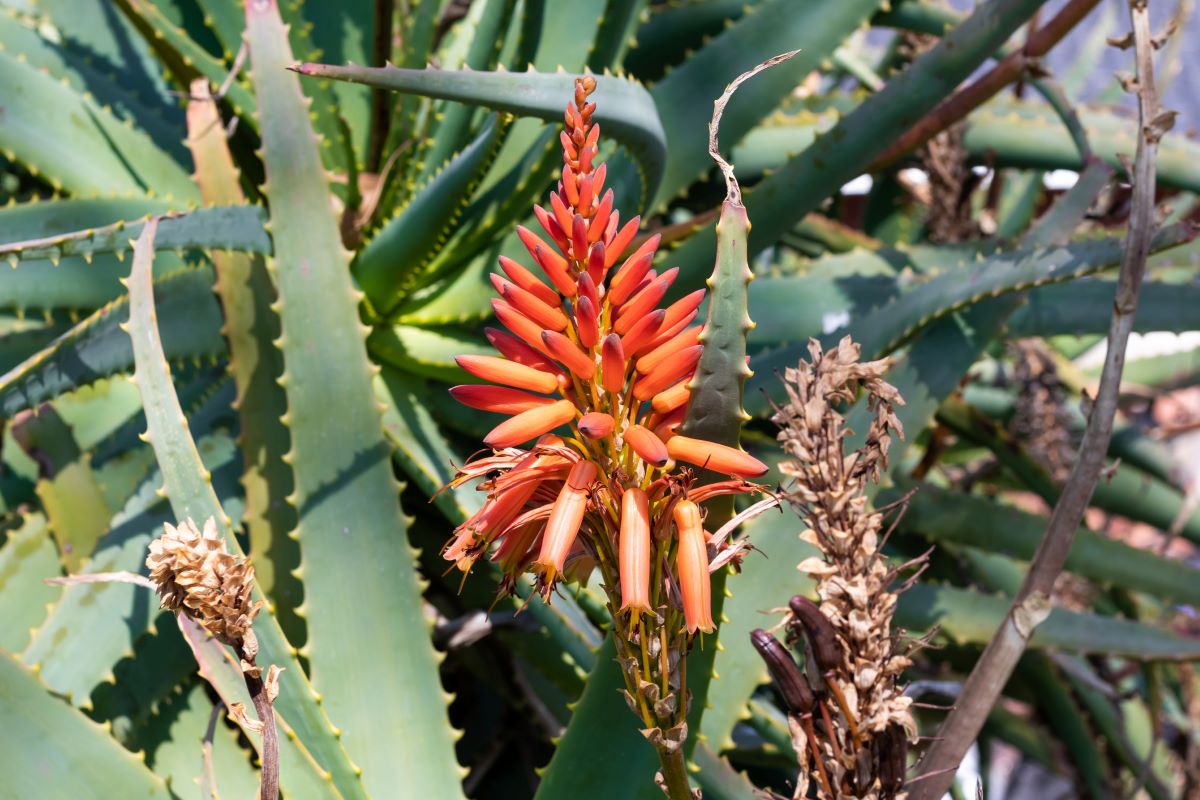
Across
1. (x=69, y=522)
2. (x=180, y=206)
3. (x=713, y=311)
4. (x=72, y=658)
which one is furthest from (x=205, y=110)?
(x=713, y=311)

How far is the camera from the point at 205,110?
3.71ft

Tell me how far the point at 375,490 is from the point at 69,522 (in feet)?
1.18

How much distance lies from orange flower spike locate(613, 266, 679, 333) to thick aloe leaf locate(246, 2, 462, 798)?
0.39m

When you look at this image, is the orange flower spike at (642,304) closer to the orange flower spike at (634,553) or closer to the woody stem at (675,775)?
the orange flower spike at (634,553)

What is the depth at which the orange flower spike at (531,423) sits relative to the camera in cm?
59

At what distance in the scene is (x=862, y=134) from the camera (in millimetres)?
1081

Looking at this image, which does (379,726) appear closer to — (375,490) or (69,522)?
(375,490)

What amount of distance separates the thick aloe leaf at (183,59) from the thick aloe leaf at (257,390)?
0.37ft

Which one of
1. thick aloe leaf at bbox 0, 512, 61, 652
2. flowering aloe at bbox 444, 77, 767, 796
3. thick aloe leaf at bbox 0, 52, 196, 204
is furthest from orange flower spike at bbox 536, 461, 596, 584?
thick aloe leaf at bbox 0, 52, 196, 204

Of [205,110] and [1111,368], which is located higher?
[205,110]

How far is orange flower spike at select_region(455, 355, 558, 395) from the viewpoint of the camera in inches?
24.0

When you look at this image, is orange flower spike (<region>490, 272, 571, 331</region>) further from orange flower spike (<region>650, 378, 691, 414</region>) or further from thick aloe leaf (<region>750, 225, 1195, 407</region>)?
thick aloe leaf (<region>750, 225, 1195, 407</region>)

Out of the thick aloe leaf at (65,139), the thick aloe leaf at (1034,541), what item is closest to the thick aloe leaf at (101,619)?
the thick aloe leaf at (65,139)

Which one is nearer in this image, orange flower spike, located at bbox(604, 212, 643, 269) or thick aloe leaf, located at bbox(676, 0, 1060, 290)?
orange flower spike, located at bbox(604, 212, 643, 269)
